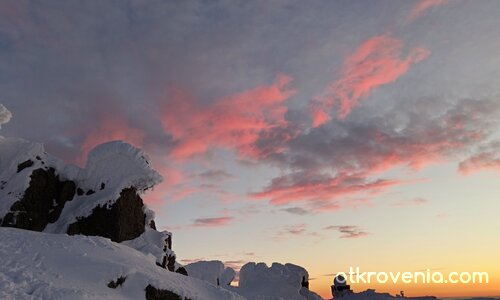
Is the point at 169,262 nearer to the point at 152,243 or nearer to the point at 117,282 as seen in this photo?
the point at 152,243

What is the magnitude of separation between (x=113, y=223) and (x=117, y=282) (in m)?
18.4

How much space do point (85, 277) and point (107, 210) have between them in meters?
19.7

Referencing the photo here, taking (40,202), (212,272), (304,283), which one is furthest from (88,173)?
(304,283)

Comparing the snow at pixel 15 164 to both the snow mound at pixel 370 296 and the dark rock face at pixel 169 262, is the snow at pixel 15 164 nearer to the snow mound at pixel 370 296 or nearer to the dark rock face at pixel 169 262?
the dark rock face at pixel 169 262

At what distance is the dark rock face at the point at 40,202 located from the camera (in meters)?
40.3

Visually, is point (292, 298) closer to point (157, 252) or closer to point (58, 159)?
point (157, 252)

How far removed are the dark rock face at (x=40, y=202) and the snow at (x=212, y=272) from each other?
41.9m

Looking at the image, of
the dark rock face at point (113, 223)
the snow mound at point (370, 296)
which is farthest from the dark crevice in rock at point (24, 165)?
the snow mound at point (370, 296)

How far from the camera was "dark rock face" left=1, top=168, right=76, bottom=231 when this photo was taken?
40344mm

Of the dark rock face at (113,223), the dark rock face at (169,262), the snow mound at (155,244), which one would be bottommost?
the dark rock face at (169,262)

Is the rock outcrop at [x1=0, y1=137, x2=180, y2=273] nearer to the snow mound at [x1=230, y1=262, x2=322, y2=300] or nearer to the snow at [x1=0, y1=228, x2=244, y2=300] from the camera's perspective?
the snow at [x1=0, y1=228, x2=244, y2=300]

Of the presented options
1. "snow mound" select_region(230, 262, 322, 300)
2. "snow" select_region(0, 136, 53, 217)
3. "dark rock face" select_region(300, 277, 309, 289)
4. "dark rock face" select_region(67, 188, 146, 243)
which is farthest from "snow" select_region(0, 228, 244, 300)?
"dark rock face" select_region(300, 277, 309, 289)

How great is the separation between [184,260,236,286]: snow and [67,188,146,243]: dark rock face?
1624 inches

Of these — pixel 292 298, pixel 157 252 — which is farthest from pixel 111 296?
pixel 292 298
